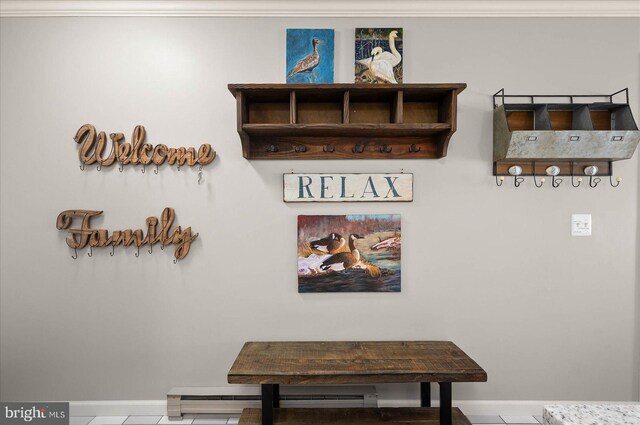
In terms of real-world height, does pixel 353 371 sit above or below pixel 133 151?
below

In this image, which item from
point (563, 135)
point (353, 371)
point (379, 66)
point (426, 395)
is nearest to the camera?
point (353, 371)

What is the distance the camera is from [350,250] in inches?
98.3

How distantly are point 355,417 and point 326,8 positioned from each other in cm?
238

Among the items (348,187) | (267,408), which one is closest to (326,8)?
(348,187)

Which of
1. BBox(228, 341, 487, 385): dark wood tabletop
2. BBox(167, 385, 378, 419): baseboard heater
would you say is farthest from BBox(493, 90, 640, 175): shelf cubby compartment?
BBox(167, 385, 378, 419): baseboard heater

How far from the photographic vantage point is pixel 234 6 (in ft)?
8.09

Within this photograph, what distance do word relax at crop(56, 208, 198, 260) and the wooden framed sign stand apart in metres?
0.70

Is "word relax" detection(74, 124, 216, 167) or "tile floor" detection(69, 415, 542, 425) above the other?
"word relax" detection(74, 124, 216, 167)

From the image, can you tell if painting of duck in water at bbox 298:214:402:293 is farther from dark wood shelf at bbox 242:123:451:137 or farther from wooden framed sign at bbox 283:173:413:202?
dark wood shelf at bbox 242:123:451:137

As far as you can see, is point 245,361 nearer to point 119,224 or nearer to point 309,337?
point 309,337

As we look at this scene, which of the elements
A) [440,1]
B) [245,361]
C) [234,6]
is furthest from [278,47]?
[245,361]

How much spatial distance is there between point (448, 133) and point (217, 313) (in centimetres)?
177

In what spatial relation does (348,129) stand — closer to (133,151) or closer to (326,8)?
(326,8)

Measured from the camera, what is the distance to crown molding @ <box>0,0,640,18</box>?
2.46m
